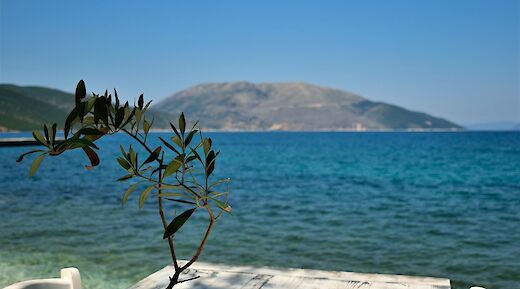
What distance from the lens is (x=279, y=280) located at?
2434mm

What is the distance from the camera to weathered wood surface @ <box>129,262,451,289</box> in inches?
91.6

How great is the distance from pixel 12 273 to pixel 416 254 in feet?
14.6

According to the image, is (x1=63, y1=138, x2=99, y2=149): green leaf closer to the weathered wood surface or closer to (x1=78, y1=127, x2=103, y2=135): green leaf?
(x1=78, y1=127, x2=103, y2=135): green leaf

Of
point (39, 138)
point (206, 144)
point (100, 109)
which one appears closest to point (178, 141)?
point (206, 144)

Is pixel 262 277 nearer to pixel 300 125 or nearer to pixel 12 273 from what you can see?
pixel 12 273

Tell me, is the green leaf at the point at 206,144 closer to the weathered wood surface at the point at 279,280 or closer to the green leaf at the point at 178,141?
the green leaf at the point at 178,141

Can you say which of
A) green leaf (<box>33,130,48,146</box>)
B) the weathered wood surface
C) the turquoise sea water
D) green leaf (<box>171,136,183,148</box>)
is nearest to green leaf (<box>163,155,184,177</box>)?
green leaf (<box>171,136,183,148</box>)

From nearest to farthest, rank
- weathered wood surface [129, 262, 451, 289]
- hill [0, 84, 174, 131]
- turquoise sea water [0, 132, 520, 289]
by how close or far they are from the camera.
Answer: weathered wood surface [129, 262, 451, 289], turquoise sea water [0, 132, 520, 289], hill [0, 84, 174, 131]

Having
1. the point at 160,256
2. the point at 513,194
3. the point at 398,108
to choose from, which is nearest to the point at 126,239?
the point at 160,256

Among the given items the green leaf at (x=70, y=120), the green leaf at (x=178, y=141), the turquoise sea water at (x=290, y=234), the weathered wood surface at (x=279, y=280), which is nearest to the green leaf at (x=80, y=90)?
the green leaf at (x=70, y=120)

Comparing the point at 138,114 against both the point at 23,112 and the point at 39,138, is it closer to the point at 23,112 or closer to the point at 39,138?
the point at 39,138

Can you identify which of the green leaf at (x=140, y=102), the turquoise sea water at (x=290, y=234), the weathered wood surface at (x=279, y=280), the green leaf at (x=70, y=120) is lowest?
the turquoise sea water at (x=290, y=234)

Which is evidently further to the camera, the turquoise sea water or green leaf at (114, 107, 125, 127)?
the turquoise sea water

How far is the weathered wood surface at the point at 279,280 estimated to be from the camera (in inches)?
91.6
